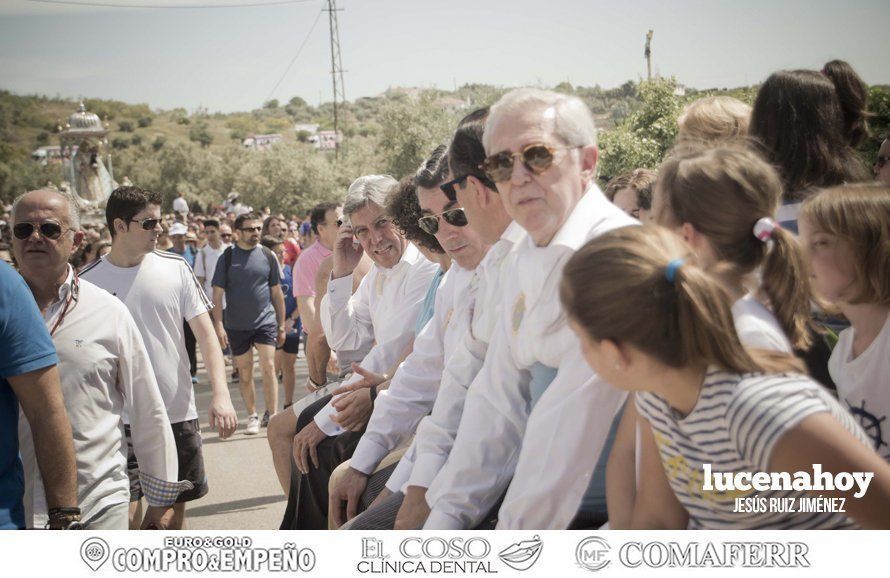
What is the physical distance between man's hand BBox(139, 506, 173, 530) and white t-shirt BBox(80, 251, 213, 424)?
2.56ft

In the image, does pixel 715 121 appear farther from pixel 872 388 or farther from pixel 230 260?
pixel 230 260

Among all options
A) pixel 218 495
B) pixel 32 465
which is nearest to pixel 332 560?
pixel 32 465

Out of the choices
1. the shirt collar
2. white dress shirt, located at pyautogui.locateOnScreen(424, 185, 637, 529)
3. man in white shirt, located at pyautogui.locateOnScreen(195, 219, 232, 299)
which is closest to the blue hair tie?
white dress shirt, located at pyautogui.locateOnScreen(424, 185, 637, 529)

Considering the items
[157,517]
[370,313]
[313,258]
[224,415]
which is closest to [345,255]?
[370,313]

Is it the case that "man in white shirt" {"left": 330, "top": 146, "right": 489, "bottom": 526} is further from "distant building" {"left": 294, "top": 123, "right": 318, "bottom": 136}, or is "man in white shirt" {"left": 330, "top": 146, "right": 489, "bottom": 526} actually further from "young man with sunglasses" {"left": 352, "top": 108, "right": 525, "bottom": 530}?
"distant building" {"left": 294, "top": 123, "right": 318, "bottom": 136}

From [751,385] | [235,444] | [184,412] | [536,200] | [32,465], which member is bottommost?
[235,444]

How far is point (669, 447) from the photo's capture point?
70.1 inches

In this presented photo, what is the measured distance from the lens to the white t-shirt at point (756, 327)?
68.6 inches

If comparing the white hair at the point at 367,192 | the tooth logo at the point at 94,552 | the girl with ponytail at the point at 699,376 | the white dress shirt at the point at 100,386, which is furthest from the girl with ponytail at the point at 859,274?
the white dress shirt at the point at 100,386

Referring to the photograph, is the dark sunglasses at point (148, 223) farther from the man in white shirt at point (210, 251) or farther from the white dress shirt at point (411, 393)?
the man in white shirt at point (210, 251)

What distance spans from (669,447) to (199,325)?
3.43 metres

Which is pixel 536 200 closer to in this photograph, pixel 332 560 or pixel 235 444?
pixel 332 560

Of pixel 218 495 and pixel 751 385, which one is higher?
pixel 751 385

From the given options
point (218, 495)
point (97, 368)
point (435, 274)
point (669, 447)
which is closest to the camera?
point (669, 447)
